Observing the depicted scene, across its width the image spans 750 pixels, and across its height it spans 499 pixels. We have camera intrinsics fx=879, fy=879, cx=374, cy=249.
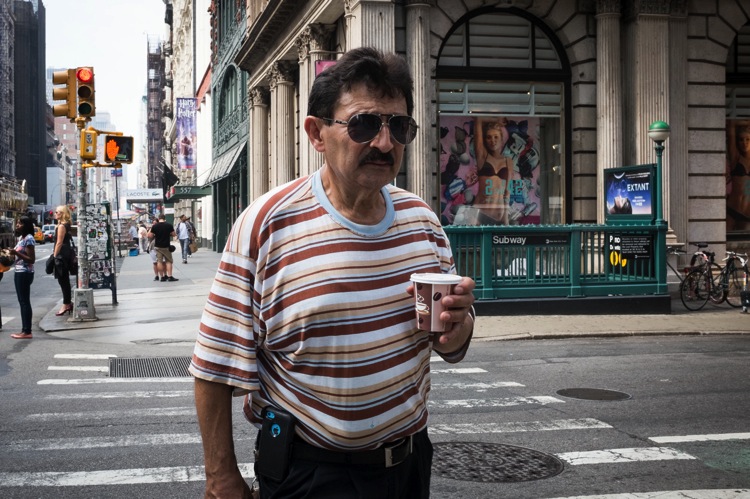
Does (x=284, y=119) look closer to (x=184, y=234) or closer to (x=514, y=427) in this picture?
(x=184, y=234)

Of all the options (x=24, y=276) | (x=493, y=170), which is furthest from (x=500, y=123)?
(x=24, y=276)

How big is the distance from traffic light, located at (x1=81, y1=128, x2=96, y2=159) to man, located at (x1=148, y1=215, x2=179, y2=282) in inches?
339

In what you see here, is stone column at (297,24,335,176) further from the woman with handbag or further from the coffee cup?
the coffee cup

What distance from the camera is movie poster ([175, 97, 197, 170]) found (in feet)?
202

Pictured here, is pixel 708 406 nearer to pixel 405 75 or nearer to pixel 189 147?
pixel 405 75

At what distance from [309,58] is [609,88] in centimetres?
855

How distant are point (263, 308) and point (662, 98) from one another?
60.2 feet

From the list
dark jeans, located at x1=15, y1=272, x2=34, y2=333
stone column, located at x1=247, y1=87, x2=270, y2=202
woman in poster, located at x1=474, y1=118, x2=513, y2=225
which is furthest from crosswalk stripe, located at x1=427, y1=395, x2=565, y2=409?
stone column, located at x1=247, y1=87, x2=270, y2=202

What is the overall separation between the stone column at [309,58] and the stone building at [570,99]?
1.63 metres

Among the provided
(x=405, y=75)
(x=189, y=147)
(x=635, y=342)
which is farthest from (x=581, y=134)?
(x=189, y=147)

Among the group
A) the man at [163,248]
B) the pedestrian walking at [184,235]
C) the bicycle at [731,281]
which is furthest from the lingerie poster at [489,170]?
the pedestrian walking at [184,235]

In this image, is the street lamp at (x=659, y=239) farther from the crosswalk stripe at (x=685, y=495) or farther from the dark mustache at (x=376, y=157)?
the dark mustache at (x=376, y=157)

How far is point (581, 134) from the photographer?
66.8ft

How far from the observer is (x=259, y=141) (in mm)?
34438
